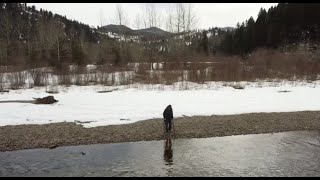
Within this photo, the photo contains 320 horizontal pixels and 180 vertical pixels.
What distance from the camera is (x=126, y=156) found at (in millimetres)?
13484

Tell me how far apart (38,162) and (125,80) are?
21.8m

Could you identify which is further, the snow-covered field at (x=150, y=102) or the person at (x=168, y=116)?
the snow-covered field at (x=150, y=102)

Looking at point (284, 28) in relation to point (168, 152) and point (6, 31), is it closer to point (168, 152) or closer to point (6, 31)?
point (6, 31)

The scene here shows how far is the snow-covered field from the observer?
20.7 metres

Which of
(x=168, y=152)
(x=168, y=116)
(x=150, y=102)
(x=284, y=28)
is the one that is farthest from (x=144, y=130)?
(x=284, y=28)

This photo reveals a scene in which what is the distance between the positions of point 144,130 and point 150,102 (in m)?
8.05

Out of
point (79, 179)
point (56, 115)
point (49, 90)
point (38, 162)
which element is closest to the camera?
point (79, 179)

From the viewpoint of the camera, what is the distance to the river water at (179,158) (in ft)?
38.0

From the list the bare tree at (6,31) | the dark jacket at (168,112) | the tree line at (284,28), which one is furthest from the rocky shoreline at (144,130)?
the tree line at (284,28)

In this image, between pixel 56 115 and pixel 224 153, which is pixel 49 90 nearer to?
pixel 56 115

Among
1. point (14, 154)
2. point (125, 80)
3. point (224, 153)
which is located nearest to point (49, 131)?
point (14, 154)

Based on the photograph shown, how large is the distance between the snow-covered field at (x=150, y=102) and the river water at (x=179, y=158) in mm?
4749

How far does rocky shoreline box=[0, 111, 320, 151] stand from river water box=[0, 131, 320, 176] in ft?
2.37

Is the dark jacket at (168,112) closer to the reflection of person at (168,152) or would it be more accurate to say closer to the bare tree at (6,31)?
the reflection of person at (168,152)
